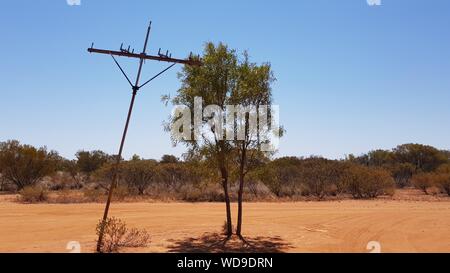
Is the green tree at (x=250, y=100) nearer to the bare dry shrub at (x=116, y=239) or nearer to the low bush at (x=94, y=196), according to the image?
the bare dry shrub at (x=116, y=239)

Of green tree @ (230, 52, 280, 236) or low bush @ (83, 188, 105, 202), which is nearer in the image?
green tree @ (230, 52, 280, 236)

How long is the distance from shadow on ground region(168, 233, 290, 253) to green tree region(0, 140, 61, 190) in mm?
26994

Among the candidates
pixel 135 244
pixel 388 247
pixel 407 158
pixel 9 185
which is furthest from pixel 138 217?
pixel 407 158

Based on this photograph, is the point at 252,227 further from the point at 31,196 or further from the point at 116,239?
the point at 31,196

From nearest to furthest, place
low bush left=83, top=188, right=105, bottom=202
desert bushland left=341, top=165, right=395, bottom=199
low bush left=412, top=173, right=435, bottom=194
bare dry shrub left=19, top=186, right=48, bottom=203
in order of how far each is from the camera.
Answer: bare dry shrub left=19, top=186, right=48, bottom=203
low bush left=83, top=188, right=105, bottom=202
desert bushland left=341, top=165, right=395, bottom=199
low bush left=412, top=173, right=435, bottom=194

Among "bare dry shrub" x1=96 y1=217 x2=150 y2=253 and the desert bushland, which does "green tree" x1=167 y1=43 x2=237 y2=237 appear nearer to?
"bare dry shrub" x1=96 y1=217 x2=150 y2=253

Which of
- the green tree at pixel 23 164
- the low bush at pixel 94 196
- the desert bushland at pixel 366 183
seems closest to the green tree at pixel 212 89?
the low bush at pixel 94 196

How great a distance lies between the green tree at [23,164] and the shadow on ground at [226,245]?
1063 inches

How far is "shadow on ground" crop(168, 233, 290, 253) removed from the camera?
46.8ft

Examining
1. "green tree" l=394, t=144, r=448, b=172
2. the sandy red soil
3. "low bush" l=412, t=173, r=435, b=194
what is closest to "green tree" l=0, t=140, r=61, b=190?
the sandy red soil

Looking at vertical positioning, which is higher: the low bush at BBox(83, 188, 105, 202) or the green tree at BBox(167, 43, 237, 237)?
the green tree at BBox(167, 43, 237, 237)

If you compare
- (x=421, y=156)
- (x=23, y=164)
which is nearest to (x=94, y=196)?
(x=23, y=164)

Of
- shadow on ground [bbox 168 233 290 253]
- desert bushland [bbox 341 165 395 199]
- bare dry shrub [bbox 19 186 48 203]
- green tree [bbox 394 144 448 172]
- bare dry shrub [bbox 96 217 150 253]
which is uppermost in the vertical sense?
green tree [bbox 394 144 448 172]

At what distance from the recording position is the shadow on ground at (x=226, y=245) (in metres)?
14.2
